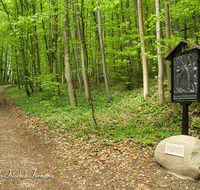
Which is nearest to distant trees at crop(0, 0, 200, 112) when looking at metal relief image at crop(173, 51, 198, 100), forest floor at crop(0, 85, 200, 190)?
metal relief image at crop(173, 51, 198, 100)

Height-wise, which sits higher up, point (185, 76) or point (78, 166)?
point (185, 76)

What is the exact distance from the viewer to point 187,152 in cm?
425

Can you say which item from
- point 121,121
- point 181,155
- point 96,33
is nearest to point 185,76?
point 181,155

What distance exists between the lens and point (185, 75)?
15.8 ft

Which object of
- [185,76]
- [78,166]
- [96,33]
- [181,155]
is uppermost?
[96,33]

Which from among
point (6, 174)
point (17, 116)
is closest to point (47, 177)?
point (6, 174)

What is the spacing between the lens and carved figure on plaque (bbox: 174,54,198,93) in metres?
4.58

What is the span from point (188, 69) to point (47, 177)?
5.13 metres

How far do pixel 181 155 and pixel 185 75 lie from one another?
2326mm

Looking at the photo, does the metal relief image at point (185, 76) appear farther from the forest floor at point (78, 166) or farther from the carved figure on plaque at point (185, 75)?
the forest floor at point (78, 166)

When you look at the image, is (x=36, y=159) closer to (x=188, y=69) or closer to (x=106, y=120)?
(x=106, y=120)

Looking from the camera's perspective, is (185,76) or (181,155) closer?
(181,155)

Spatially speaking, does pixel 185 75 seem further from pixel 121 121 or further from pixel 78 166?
pixel 121 121

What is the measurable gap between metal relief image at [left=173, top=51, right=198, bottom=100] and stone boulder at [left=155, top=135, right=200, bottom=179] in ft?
4.23
